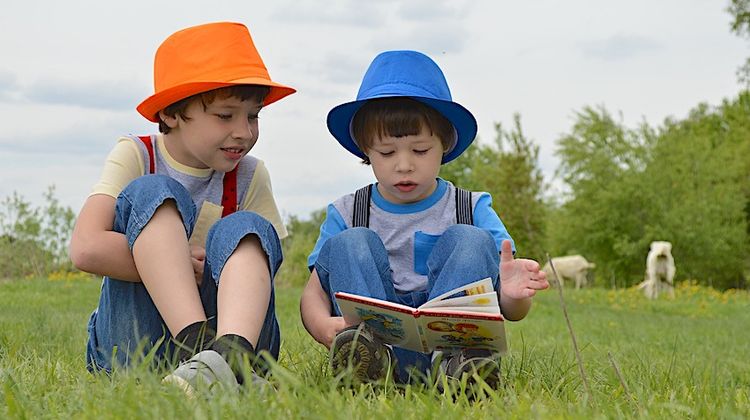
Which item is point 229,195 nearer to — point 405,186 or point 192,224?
point 192,224

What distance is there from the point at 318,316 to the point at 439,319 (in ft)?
1.93

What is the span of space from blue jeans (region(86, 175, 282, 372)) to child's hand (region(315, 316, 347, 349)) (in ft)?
0.57

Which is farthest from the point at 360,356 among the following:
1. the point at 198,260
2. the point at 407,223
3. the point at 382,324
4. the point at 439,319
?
the point at 407,223

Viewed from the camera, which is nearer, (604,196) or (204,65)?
(204,65)

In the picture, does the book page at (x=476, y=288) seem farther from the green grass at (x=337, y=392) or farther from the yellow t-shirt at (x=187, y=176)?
the yellow t-shirt at (x=187, y=176)

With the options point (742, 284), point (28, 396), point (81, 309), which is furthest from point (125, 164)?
point (742, 284)

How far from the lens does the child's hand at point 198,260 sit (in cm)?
282

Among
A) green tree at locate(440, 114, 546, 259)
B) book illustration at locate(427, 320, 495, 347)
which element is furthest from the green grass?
green tree at locate(440, 114, 546, 259)

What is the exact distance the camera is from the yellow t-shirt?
9.71ft

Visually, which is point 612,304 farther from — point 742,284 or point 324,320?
point 742,284

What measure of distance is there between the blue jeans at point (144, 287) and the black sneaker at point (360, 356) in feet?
1.24

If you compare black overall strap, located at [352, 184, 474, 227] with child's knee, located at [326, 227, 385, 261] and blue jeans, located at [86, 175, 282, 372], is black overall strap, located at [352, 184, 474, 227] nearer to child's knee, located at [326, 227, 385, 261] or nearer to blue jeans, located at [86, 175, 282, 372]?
child's knee, located at [326, 227, 385, 261]

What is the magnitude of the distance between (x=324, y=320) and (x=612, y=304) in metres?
10.7

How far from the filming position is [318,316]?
9.61 ft
